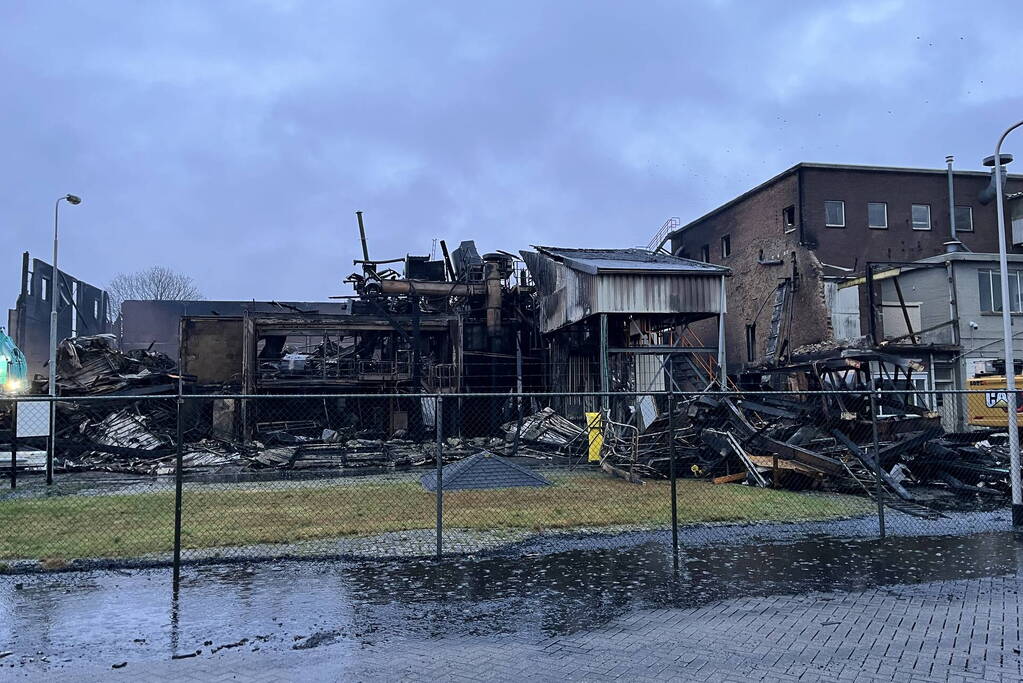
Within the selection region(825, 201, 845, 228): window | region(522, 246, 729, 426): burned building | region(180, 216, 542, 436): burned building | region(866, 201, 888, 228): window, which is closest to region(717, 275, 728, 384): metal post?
region(522, 246, 729, 426): burned building

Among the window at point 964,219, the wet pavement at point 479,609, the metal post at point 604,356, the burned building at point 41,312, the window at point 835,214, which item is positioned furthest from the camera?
the burned building at point 41,312

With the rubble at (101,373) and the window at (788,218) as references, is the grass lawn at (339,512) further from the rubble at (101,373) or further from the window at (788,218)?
the window at (788,218)

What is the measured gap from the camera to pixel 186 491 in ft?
55.3

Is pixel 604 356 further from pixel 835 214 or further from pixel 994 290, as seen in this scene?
pixel 994 290

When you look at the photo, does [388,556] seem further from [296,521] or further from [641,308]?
[641,308]

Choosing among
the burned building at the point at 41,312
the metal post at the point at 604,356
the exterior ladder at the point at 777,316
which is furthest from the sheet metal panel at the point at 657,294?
the burned building at the point at 41,312

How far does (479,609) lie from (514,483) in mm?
9517

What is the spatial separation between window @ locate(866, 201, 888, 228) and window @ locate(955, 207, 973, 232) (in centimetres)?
398

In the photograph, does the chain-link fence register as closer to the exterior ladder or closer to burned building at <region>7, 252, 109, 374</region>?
the exterior ladder

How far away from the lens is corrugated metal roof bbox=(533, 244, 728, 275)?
2955 cm

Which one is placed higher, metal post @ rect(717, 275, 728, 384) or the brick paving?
metal post @ rect(717, 275, 728, 384)

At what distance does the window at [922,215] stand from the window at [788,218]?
642 cm

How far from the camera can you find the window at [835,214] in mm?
37500

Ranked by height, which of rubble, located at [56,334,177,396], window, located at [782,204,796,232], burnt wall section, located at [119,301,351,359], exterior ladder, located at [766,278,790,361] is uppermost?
window, located at [782,204,796,232]
